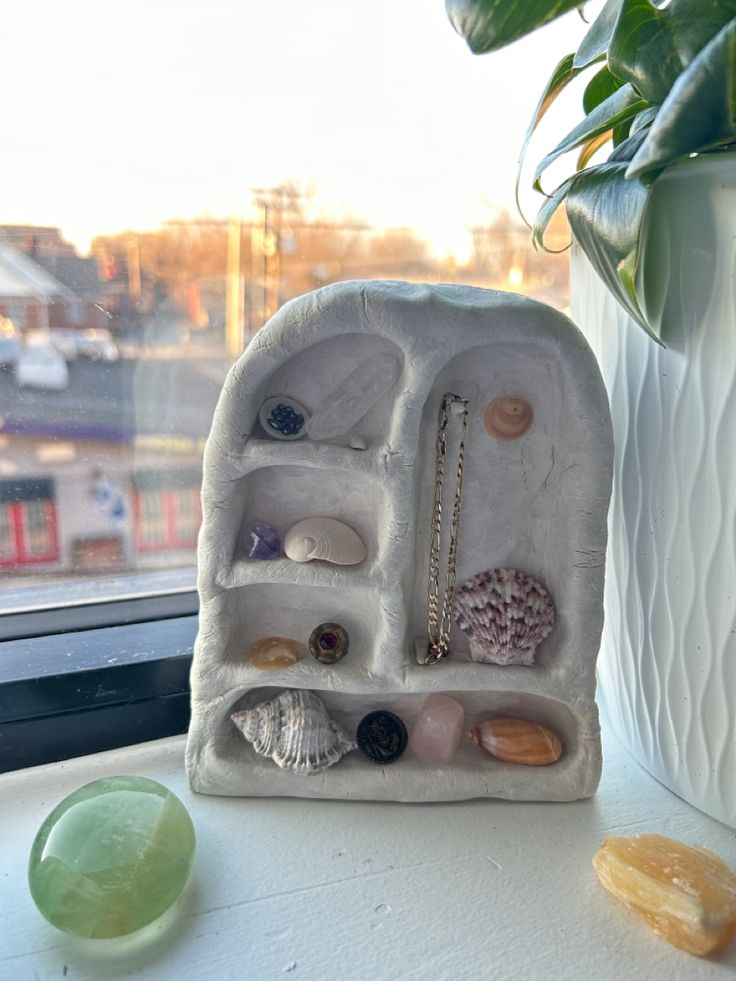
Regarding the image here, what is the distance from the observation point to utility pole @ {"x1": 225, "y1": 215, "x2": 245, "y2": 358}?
71 cm

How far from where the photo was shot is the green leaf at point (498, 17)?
1.44 ft

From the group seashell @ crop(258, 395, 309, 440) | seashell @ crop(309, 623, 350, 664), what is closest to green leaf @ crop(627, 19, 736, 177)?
seashell @ crop(258, 395, 309, 440)

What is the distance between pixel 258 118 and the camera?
0.69 m

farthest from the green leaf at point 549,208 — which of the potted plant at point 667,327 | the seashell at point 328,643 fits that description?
the seashell at point 328,643

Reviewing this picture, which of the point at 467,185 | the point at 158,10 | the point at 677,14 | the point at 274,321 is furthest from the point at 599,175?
the point at 158,10

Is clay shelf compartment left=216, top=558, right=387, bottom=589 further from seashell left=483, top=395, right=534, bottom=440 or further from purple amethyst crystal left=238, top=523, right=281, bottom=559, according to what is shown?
seashell left=483, top=395, right=534, bottom=440

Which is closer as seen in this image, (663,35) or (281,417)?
(663,35)

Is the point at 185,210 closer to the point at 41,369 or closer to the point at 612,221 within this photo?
the point at 41,369

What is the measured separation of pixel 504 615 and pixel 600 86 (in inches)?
15.2

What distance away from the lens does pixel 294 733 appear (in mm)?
546

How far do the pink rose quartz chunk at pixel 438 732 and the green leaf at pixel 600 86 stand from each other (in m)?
0.45

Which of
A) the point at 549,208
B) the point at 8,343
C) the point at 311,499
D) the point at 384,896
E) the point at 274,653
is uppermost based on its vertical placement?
the point at 549,208

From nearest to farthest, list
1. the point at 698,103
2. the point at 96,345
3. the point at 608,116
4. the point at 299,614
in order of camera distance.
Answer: the point at 698,103 < the point at 608,116 < the point at 299,614 < the point at 96,345

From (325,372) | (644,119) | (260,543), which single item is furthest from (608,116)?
(260,543)
